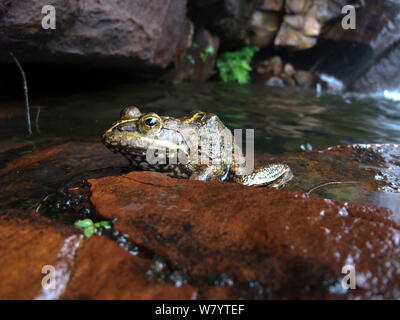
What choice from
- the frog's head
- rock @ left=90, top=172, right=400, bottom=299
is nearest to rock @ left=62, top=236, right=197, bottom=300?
rock @ left=90, top=172, right=400, bottom=299

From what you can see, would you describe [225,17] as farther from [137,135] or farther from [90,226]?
[90,226]

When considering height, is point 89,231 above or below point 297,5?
below

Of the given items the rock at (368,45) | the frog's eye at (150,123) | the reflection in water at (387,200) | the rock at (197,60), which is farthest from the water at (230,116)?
the rock at (368,45)

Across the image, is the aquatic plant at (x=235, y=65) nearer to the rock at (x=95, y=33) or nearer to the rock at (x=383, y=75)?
the rock at (x=383, y=75)

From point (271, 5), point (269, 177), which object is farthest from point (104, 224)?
point (271, 5)
